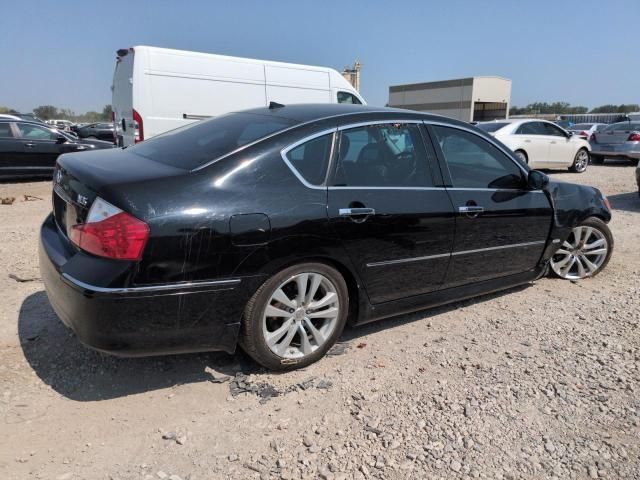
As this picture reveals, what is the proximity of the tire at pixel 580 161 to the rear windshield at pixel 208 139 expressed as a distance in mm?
13099

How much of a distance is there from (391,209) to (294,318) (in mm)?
944

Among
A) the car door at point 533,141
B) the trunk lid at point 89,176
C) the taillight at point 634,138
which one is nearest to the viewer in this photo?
the trunk lid at point 89,176

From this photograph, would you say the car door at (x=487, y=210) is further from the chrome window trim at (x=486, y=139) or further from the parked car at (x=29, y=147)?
the parked car at (x=29, y=147)

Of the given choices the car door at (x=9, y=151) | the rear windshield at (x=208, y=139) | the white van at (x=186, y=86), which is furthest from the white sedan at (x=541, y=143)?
the car door at (x=9, y=151)

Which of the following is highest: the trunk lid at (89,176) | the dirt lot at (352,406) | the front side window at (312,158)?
the front side window at (312,158)

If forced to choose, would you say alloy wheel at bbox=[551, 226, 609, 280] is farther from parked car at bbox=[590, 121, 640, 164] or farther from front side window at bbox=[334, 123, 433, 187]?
parked car at bbox=[590, 121, 640, 164]

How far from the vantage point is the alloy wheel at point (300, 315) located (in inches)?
113

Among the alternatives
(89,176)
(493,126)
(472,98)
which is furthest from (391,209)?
(472,98)

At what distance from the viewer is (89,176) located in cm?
268

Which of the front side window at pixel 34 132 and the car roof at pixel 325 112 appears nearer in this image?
the car roof at pixel 325 112

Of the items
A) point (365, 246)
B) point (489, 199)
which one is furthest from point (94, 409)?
point (489, 199)

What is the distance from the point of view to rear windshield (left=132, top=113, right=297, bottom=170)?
9.32 ft

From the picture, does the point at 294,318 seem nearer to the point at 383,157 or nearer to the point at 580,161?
the point at 383,157

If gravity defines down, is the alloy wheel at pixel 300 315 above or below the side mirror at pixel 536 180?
below
